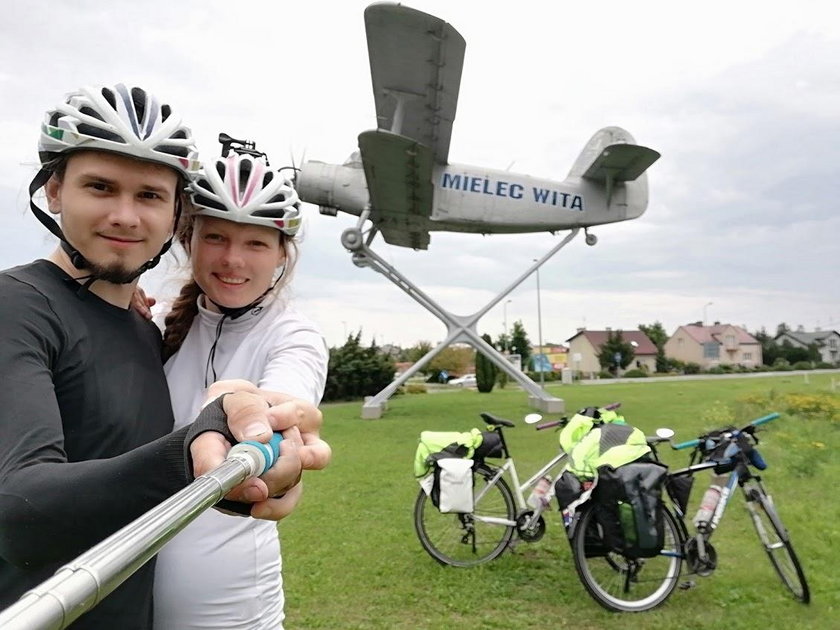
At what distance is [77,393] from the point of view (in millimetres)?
1166

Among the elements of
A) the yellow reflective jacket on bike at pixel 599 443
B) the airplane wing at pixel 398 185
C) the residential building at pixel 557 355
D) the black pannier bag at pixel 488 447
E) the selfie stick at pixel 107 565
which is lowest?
Answer: the residential building at pixel 557 355

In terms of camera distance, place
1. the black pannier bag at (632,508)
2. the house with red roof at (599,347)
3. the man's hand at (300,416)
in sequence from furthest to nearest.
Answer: the house with red roof at (599,347), the black pannier bag at (632,508), the man's hand at (300,416)

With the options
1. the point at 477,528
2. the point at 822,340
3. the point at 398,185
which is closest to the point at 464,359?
the point at 398,185

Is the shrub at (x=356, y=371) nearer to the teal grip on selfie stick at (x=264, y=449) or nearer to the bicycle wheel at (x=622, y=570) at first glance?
Result: the bicycle wheel at (x=622, y=570)

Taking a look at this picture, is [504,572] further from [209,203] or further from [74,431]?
[74,431]

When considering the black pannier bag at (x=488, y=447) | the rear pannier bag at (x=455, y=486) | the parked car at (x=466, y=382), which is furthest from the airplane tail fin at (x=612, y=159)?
the parked car at (x=466, y=382)

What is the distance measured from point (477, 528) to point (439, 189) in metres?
11.2

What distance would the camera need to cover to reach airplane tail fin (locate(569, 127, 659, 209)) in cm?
1454

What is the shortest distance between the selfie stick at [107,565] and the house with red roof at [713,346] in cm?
7616

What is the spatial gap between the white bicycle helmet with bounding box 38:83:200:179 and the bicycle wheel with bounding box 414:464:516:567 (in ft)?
15.3

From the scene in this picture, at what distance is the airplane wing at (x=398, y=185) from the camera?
12531mm

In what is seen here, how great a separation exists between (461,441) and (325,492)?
11.8 ft

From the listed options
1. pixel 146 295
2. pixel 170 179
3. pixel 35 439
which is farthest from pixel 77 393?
pixel 146 295

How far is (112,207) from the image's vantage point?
1210 mm
